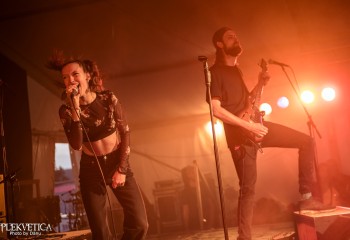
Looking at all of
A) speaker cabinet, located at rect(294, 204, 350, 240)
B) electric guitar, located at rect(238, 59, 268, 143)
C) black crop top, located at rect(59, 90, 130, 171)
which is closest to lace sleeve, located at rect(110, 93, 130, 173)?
black crop top, located at rect(59, 90, 130, 171)

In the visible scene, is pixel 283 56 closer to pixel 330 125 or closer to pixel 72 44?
pixel 330 125

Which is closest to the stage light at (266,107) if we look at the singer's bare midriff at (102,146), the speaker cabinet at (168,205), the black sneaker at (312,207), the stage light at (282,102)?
the stage light at (282,102)

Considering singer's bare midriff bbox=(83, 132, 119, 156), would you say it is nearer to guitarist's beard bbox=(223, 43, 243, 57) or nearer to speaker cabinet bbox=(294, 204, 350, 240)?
guitarist's beard bbox=(223, 43, 243, 57)

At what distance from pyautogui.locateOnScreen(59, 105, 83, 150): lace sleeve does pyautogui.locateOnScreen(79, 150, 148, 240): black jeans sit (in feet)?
0.64

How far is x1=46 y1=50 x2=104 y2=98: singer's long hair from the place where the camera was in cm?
343

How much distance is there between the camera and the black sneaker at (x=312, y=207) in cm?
385

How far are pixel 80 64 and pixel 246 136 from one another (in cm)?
186

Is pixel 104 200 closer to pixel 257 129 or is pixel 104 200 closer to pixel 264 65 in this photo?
pixel 257 129

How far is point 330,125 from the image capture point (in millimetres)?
9164

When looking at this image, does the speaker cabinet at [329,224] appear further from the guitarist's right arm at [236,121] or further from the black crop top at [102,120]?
the black crop top at [102,120]

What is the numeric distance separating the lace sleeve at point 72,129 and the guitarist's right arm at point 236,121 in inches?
57.5

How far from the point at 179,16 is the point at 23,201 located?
5080 millimetres

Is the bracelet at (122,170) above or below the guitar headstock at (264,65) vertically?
below

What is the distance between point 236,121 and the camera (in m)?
3.83
